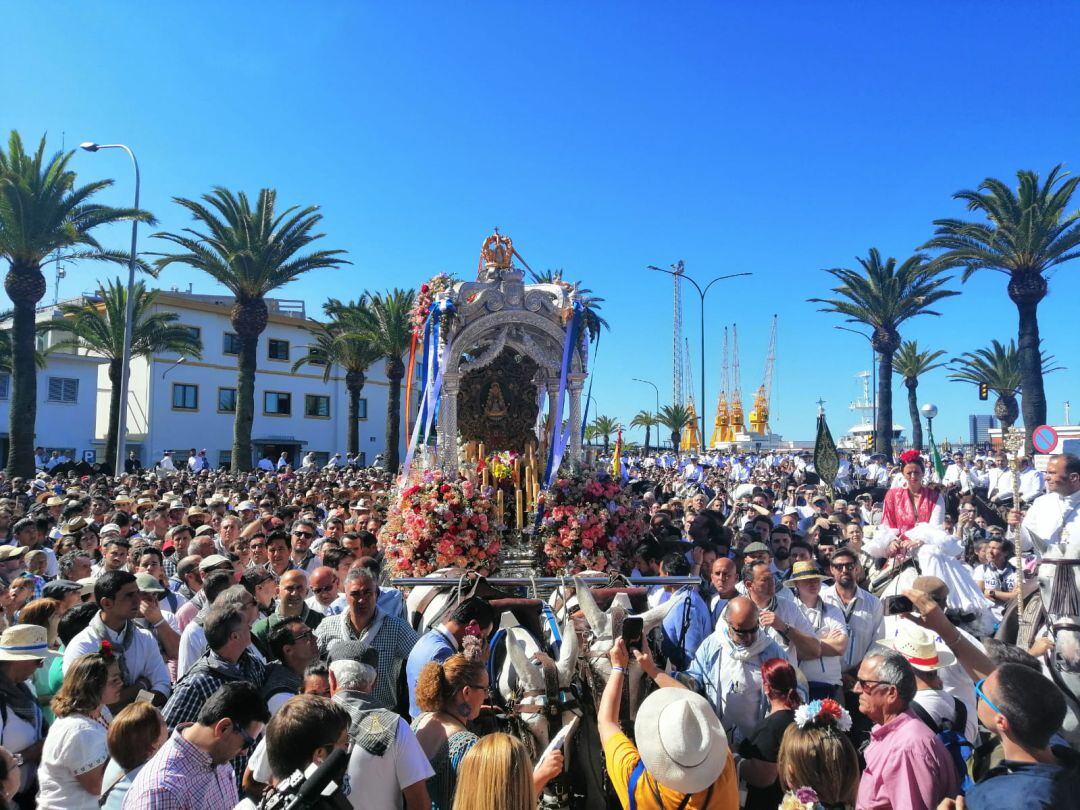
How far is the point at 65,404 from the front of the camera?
3850cm

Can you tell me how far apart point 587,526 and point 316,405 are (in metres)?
40.4

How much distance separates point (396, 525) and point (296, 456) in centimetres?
3873

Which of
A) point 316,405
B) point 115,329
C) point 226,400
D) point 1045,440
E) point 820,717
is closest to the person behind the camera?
point 820,717

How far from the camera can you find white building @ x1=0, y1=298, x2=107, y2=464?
37594 millimetres

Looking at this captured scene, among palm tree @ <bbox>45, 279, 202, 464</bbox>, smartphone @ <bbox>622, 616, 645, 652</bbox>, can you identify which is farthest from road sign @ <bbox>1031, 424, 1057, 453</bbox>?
palm tree @ <bbox>45, 279, 202, 464</bbox>

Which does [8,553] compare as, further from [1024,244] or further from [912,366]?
[912,366]

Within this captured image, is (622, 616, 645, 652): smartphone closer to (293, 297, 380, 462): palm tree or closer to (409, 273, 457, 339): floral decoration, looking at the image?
(409, 273, 457, 339): floral decoration

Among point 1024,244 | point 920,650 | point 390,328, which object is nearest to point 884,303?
point 1024,244

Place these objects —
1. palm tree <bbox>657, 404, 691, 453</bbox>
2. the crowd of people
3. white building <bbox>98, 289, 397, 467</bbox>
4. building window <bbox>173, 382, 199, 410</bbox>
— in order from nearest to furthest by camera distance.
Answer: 1. the crowd of people
2. white building <bbox>98, 289, 397, 467</bbox>
3. building window <bbox>173, 382, 199, 410</bbox>
4. palm tree <bbox>657, 404, 691, 453</bbox>

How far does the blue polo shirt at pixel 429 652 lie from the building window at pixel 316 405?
144 ft

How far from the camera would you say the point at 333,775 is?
2801mm

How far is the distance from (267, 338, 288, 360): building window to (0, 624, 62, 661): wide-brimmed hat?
42.9m

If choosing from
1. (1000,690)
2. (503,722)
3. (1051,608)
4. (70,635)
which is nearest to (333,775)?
(503,722)

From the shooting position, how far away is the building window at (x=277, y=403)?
44.6 m
